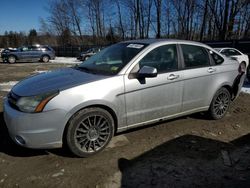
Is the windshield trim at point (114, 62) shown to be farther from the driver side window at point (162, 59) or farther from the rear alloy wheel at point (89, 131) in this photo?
the rear alloy wheel at point (89, 131)

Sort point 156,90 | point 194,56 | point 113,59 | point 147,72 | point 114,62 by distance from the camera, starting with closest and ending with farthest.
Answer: point 147,72
point 156,90
point 114,62
point 113,59
point 194,56

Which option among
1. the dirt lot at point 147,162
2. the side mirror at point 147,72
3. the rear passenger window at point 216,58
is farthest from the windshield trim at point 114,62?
the rear passenger window at point 216,58

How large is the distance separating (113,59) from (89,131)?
131cm

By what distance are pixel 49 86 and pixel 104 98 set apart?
748mm

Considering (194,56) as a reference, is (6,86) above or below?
below

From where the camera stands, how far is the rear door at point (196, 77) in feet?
13.0

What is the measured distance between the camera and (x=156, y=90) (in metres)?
3.57

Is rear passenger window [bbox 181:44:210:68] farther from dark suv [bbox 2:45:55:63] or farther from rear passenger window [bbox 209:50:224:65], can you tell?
dark suv [bbox 2:45:55:63]

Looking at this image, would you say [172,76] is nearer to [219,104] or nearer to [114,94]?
[114,94]

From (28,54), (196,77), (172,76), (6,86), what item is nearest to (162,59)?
(172,76)

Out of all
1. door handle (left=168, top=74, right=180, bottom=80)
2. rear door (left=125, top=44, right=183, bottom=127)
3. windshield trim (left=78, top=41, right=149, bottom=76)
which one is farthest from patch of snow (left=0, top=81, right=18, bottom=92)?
door handle (left=168, top=74, right=180, bottom=80)

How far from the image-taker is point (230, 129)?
4262 millimetres

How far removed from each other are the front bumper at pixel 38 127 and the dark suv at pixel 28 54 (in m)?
21.4

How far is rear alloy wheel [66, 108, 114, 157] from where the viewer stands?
3.02 metres
